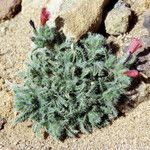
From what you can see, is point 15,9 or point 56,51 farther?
point 15,9

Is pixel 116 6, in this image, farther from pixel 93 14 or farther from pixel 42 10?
pixel 42 10

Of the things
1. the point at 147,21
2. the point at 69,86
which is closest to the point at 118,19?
the point at 147,21

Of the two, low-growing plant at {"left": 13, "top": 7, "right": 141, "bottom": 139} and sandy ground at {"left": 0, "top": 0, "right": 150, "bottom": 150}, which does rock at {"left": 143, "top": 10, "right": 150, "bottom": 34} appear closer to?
low-growing plant at {"left": 13, "top": 7, "right": 141, "bottom": 139}

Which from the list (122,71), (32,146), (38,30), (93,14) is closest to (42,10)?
(38,30)

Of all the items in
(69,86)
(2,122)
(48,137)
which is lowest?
(48,137)

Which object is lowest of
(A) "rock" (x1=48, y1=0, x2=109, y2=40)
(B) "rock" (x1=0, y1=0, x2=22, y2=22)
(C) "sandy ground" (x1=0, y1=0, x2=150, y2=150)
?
(C) "sandy ground" (x1=0, y1=0, x2=150, y2=150)

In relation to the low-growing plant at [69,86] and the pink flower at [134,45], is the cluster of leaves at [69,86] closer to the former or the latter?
the low-growing plant at [69,86]

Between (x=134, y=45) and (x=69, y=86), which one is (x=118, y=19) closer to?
(x=134, y=45)

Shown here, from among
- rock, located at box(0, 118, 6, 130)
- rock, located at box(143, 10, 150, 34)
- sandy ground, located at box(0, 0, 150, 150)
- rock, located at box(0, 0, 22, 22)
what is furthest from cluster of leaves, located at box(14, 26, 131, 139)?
rock, located at box(0, 0, 22, 22)
